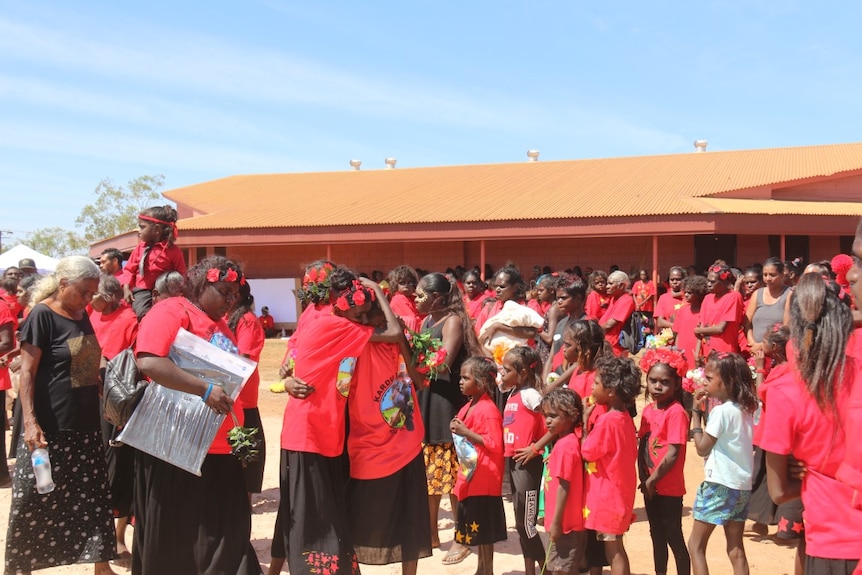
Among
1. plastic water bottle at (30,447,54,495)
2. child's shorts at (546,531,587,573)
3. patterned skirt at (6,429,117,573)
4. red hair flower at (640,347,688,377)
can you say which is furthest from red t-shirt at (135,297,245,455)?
red hair flower at (640,347,688,377)

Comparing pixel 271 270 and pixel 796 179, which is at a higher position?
pixel 796 179

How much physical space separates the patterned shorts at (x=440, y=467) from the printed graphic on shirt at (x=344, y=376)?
5.46 ft

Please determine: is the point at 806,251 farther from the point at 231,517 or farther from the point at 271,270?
the point at 231,517

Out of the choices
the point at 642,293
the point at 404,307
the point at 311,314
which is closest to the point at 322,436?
the point at 311,314

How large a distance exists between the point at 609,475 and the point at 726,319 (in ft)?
14.3

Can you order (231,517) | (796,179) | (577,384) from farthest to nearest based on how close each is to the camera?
(796,179) → (577,384) → (231,517)

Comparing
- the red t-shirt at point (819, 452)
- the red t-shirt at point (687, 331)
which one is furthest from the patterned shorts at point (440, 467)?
the red t-shirt at point (687, 331)

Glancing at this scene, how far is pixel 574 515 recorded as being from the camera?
452 cm

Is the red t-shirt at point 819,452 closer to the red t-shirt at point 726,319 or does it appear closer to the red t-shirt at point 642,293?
the red t-shirt at point 726,319

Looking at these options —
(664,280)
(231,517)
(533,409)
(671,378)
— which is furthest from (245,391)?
(664,280)

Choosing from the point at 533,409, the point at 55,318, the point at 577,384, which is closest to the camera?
the point at 55,318

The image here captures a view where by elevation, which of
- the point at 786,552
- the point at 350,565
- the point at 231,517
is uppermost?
the point at 231,517

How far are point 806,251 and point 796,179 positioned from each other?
5.99ft

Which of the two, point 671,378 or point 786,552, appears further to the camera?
point 786,552
